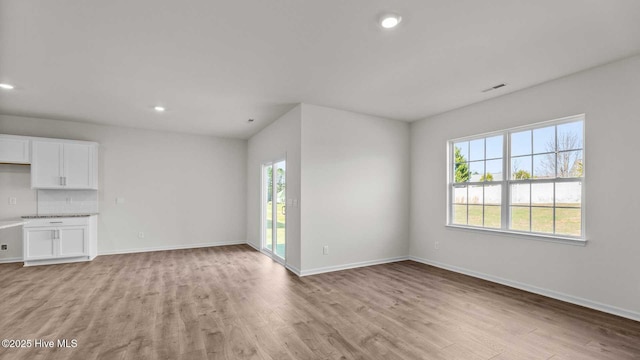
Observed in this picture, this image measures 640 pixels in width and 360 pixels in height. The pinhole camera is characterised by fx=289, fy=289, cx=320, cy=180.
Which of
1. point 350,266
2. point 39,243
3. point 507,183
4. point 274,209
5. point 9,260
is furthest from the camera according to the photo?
point 274,209

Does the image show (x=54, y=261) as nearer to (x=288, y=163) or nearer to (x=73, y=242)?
(x=73, y=242)

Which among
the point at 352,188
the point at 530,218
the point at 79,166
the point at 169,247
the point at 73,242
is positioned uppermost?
the point at 79,166

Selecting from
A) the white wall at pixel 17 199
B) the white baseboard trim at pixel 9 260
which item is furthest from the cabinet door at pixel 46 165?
the white baseboard trim at pixel 9 260

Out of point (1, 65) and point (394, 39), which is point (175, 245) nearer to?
point (1, 65)

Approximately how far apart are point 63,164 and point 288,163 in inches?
172

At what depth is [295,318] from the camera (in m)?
3.06

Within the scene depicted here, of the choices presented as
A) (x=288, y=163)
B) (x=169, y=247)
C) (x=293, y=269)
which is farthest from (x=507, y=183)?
(x=169, y=247)

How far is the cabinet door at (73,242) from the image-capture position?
17.3 feet

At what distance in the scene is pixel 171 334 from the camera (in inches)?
106

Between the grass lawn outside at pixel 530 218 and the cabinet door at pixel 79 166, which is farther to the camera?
the cabinet door at pixel 79 166

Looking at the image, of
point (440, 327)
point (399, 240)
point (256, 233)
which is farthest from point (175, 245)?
point (440, 327)

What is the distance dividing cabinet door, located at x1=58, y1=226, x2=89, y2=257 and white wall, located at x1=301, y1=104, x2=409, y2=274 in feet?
14.0

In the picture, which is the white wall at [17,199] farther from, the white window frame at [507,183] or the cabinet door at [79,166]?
the white window frame at [507,183]

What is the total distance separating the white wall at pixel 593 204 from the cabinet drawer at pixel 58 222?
6918 millimetres
